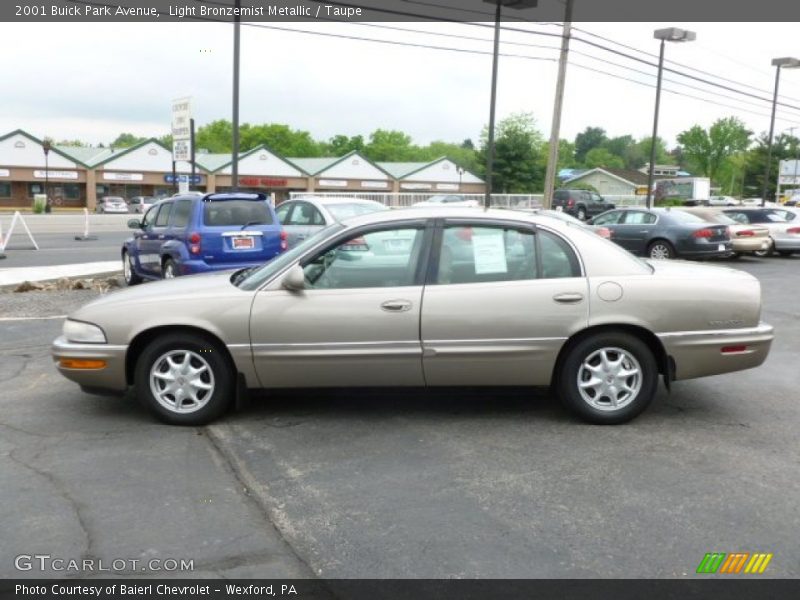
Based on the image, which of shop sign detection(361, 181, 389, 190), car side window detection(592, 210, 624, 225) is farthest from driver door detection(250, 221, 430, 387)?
shop sign detection(361, 181, 389, 190)

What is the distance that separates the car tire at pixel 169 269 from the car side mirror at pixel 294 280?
600 cm

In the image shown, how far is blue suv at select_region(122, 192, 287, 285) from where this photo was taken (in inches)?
401

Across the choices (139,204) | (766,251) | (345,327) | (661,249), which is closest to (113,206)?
(139,204)

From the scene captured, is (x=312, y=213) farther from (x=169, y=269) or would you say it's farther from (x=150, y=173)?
(x=150, y=173)

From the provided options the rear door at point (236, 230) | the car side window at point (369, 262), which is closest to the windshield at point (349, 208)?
the rear door at point (236, 230)

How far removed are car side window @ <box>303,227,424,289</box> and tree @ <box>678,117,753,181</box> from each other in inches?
4423

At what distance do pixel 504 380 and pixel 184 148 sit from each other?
14.7 meters

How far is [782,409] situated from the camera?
5.56 meters

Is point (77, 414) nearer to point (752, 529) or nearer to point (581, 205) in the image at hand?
point (752, 529)

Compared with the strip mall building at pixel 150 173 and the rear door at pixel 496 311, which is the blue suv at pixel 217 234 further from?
the strip mall building at pixel 150 173

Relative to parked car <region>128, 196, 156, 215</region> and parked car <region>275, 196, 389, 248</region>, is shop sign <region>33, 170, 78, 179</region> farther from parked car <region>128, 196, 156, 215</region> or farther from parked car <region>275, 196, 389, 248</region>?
parked car <region>275, 196, 389, 248</region>

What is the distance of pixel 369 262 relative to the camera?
512 centimetres

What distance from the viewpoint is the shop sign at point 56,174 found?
60250 millimetres
